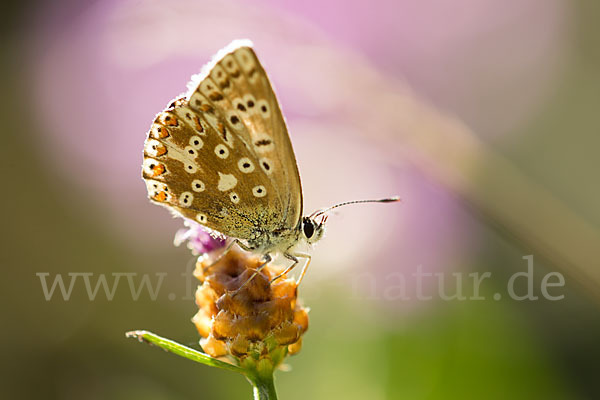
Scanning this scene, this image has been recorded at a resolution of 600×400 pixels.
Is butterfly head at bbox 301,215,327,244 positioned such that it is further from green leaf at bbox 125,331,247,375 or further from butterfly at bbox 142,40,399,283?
green leaf at bbox 125,331,247,375

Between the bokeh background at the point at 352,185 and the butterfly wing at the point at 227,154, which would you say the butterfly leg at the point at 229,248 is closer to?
the butterfly wing at the point at 227,154

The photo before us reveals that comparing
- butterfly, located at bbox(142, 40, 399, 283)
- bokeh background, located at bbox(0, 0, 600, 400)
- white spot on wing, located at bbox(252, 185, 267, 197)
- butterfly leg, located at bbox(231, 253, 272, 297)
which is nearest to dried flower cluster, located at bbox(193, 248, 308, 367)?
butterfly leg, located at bbox(231, 253, 272, 297)

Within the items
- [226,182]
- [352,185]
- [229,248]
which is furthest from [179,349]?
[352,185]

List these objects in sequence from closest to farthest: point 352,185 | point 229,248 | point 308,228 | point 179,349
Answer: point 179,349 < point 229,248 < point 308,228 < point 352,185

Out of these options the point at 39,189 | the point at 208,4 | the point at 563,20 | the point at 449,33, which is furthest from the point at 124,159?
the point at 563,20

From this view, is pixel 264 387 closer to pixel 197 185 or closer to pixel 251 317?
pixel 251 317

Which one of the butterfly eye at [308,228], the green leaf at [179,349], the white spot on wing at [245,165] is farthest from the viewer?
the butterfly eye at [308,228]

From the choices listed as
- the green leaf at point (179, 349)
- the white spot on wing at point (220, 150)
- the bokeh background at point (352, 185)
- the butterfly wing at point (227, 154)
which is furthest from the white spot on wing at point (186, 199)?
the bokeh background at point (352, 185)

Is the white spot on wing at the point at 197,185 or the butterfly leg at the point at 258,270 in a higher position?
the white spot on wing at the point at 197,185
